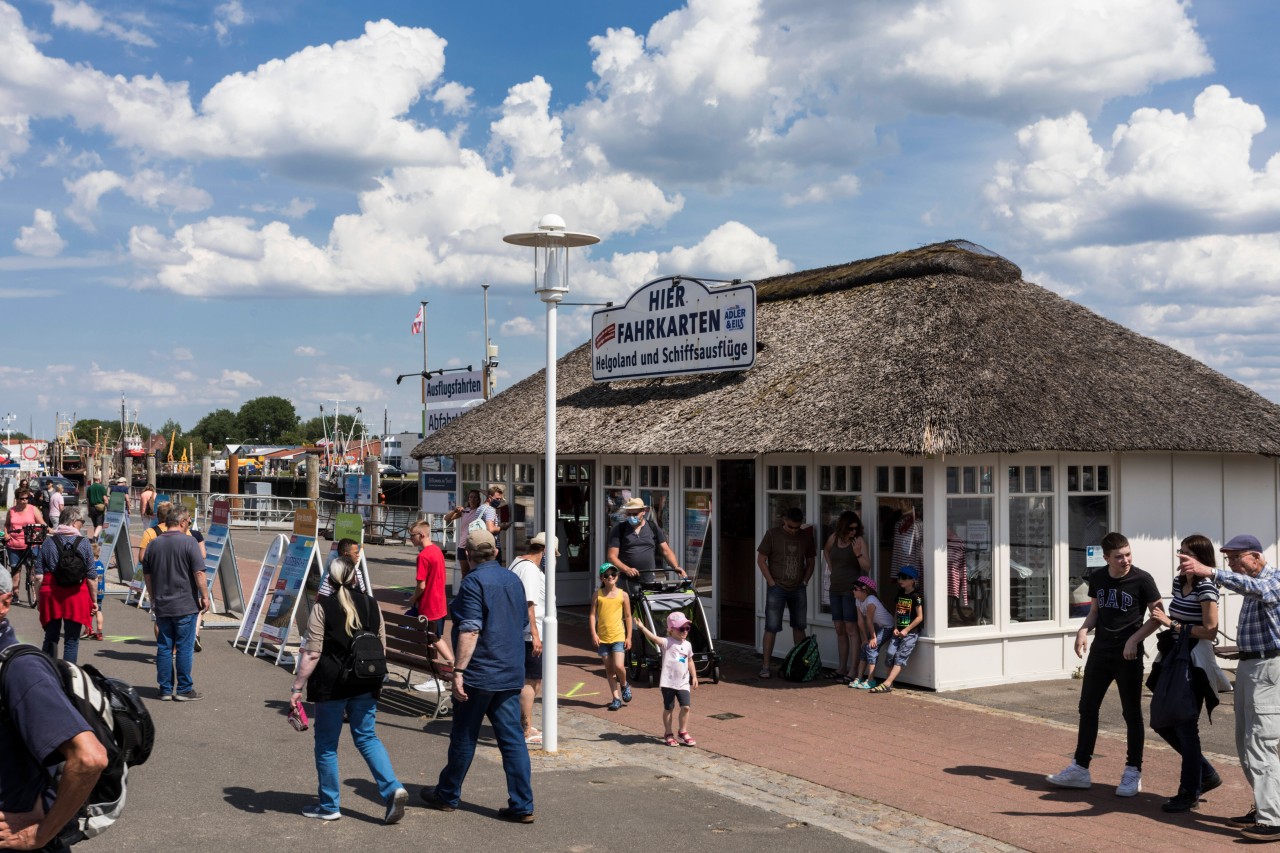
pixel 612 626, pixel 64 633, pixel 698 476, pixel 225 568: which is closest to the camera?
pixel 612 626

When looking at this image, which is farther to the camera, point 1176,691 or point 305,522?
point 305,522

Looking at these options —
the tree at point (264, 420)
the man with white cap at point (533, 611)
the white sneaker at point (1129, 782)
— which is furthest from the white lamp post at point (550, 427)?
the tree at point (264, 420)

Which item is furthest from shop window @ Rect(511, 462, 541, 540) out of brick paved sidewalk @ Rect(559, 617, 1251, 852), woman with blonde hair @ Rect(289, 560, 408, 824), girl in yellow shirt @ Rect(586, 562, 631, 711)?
woman with blonde hair @ Rect(289, 560, 408, 824)

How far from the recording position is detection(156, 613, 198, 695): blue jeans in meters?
11.0

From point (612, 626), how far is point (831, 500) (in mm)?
3592

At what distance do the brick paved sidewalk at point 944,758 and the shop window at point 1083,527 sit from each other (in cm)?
232

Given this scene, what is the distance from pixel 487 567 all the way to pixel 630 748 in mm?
2866

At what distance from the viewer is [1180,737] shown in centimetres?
765

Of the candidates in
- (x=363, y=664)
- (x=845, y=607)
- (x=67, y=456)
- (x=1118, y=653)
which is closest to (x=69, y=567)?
(x=363, y=664)

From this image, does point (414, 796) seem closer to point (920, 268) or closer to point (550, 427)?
point (550, 427)

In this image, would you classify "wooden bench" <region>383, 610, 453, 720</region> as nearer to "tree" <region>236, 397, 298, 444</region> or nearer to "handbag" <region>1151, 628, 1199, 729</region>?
"handbag" <region>1151, 628, 1199, 729</region>

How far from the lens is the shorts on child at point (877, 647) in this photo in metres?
12.0

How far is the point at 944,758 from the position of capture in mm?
9188

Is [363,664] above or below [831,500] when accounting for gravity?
below
